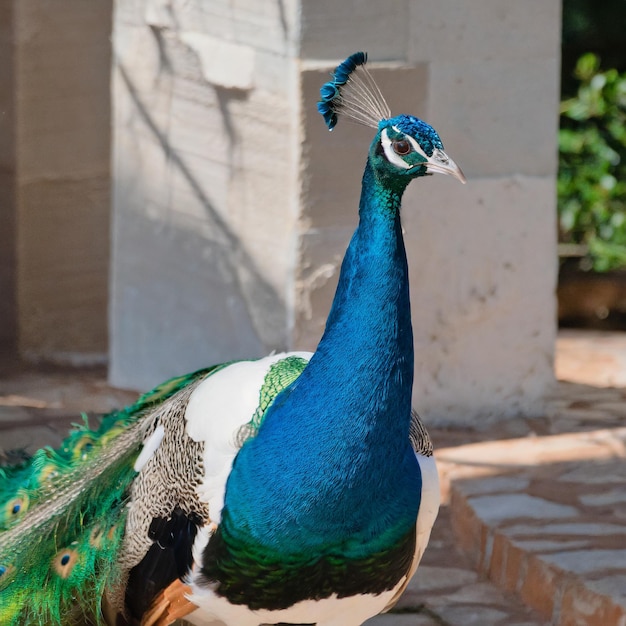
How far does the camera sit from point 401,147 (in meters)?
1.94

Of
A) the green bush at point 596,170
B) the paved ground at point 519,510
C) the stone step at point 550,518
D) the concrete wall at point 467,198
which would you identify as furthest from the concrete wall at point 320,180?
the green bush at point 596,170

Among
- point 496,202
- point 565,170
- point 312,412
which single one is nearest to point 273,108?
point 496,202

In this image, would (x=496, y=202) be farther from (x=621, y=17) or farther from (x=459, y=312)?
(x=621, y=17)

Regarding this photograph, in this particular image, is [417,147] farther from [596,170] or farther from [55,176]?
[596,170]

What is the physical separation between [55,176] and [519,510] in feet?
8.34

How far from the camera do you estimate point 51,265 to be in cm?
488

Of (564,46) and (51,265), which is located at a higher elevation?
(564,46)

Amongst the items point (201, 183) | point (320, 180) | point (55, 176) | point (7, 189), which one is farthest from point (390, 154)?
point (7, 189)

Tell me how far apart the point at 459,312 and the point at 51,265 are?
1855 millimetres

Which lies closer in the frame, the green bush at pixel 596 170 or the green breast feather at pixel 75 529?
the green breast feather at pixel 75 529

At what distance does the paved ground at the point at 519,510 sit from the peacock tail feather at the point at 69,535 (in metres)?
0.33

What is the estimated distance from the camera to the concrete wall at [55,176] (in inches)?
185

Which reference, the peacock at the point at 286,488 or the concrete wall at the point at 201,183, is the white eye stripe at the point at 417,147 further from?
the concrete wall at the point at 201,183

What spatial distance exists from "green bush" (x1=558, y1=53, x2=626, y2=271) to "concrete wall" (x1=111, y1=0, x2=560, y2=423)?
7.82 feet
